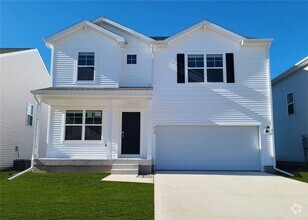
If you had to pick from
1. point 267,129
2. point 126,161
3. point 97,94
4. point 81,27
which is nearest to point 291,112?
point 267,129

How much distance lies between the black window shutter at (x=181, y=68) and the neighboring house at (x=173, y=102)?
0.15 feet

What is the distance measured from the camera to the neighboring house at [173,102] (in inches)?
510

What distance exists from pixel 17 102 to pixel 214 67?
10.1 metres

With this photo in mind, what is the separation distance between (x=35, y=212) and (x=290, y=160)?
46.4 feet

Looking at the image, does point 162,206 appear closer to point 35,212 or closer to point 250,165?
point 35,212

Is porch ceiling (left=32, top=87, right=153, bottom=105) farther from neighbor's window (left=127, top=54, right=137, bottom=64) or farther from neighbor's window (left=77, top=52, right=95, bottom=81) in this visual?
neighbor's window (left=127, top=54, right=137, bottom=64)

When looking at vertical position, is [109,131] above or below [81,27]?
below

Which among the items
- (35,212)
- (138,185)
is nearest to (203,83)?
(138,185)

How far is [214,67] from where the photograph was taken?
13.4 meters

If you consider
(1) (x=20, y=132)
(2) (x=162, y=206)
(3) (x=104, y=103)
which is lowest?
(2) (x=162, y=206)

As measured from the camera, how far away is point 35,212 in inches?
216

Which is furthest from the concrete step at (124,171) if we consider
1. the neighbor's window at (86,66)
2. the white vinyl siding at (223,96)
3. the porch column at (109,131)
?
the neighbor's window at (86,66)

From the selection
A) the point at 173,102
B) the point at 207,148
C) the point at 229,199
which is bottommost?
the point at 229,199

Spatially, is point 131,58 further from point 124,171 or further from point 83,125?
point 124,171
